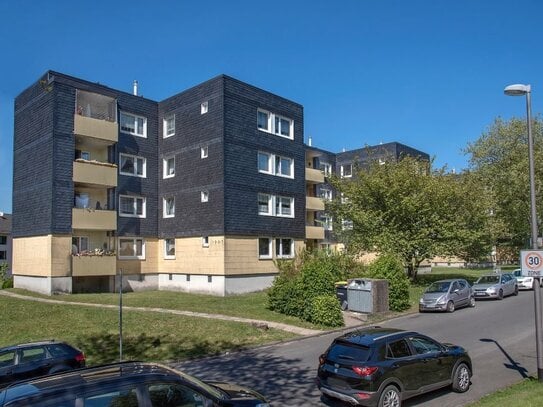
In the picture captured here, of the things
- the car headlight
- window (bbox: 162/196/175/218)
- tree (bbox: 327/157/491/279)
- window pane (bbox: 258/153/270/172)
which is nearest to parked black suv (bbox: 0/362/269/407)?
the car headlight

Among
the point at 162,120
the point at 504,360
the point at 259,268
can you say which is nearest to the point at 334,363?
the point at 504,360

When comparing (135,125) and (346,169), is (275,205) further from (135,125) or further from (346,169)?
(346,169)

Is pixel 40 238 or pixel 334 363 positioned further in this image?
pixel 40 238

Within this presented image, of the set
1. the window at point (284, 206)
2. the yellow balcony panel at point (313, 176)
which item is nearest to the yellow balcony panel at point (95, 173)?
the window at point (284, 206)

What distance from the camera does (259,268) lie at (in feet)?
105

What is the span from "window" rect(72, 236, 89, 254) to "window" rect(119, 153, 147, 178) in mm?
4904

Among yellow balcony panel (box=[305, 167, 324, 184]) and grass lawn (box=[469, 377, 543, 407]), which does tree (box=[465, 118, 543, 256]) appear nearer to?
yellow balcony panel (box=[305, 167, 324, 184])

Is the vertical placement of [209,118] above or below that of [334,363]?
above

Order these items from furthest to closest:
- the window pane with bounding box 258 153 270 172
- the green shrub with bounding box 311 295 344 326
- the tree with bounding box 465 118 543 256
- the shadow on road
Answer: the tree with bounding box 465 118 543 256, the window pane with bounding box 258 153 270 172, the green shrub with bounding box 311 295 344 326, the shadow on road

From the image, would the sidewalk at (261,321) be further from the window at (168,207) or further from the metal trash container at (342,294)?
the window at (168,207)

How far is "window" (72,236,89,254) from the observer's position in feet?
98.7

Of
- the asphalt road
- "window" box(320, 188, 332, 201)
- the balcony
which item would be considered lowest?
the asphalt road

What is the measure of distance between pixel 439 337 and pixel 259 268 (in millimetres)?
15968

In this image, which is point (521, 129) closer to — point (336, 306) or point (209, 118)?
point (209, 118)
